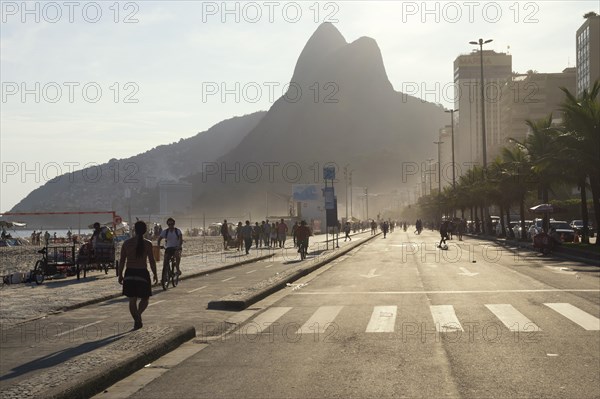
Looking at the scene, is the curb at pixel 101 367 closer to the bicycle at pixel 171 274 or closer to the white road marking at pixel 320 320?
the white road marking at pixel 320 320

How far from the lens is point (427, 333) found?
1261cm

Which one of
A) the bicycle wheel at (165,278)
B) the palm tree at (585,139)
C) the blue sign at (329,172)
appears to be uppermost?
the palm tree at (585,139)

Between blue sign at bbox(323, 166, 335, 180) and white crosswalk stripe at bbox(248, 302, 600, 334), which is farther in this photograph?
Result: blue sign at bbox(323, 166, 335, 180)

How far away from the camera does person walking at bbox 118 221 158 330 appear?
13289mm

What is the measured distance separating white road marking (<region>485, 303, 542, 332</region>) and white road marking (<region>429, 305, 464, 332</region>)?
2.58 feet

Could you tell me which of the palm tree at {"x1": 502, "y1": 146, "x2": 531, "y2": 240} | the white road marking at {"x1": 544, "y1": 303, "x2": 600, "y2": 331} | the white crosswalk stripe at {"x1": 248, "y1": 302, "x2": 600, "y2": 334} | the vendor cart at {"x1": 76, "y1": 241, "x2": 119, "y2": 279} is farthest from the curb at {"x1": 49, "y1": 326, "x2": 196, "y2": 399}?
the palm tree at {"x1": 502, "y1": 146, "x2": 531, "y2": 240}

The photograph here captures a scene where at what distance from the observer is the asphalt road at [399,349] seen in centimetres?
872

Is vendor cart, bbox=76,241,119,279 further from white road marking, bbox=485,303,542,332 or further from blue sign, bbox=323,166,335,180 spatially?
blue sign, bbox=323,166,335,180

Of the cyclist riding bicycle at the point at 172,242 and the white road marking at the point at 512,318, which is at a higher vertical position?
the cyclist riding bicycle at the point at 172,242

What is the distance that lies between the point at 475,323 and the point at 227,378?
580 centimetres

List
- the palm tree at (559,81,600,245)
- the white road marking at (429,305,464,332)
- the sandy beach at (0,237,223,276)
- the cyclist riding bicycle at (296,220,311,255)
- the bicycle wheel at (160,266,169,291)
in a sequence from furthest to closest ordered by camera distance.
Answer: the sandy beach at (0,237,223,276) < the palm tree at (559,81,600,245) < the cyclist riding bicycle at (296,220,311,255) < the bicycle wheel at (160,266,169,291) < the white road marking at (429,305,464,332)

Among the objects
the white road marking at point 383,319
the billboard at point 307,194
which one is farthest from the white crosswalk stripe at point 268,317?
the billboard at point 307,194

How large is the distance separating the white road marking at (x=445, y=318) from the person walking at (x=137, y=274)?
4.83m

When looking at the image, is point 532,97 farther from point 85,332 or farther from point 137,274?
point 85,332
